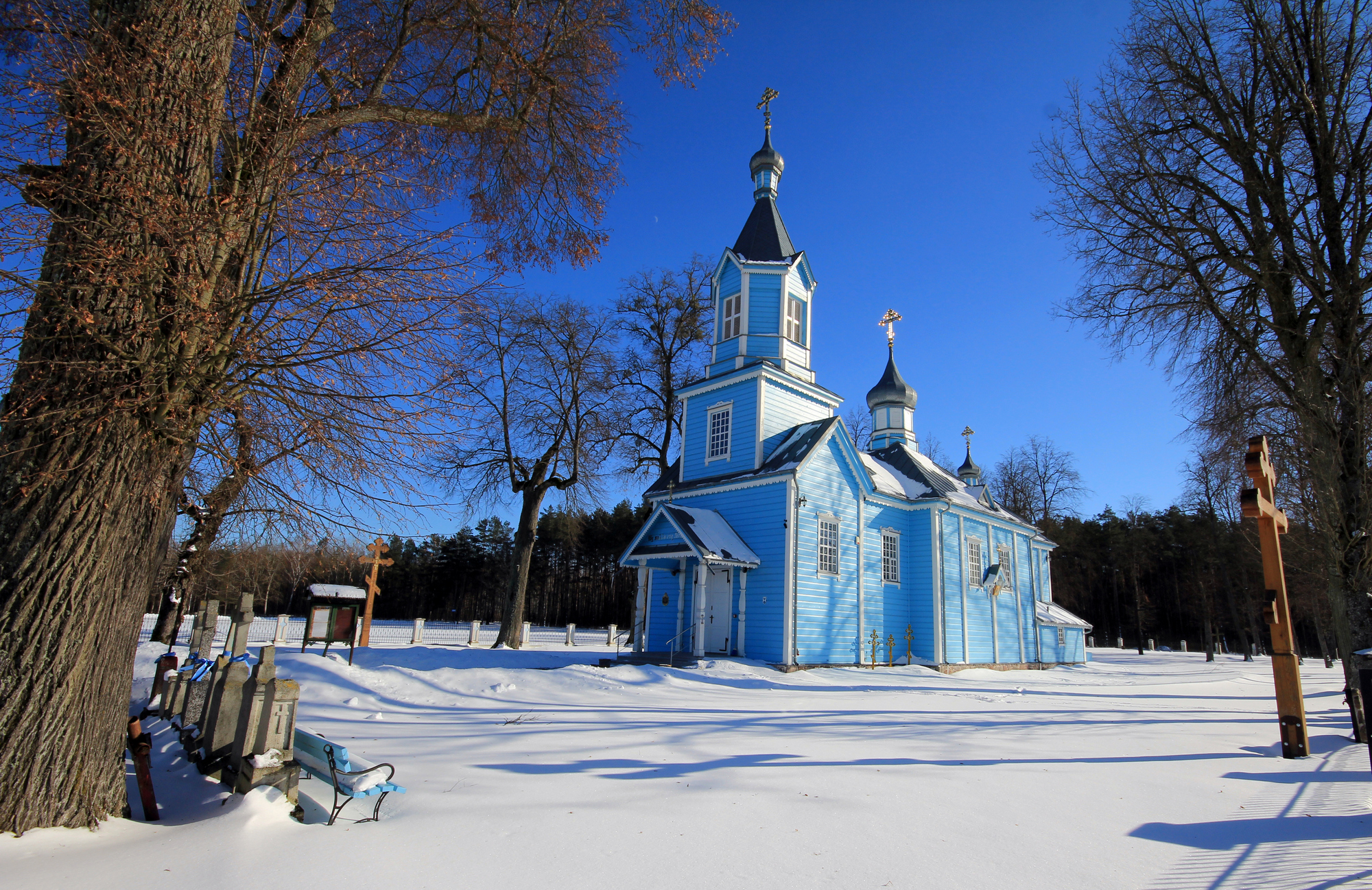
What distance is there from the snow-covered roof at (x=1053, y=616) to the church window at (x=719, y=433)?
48.0 feet

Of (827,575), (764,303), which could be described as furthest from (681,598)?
(764,303)

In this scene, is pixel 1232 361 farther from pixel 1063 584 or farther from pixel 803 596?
pixel 1063 584

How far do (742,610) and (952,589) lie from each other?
781cm

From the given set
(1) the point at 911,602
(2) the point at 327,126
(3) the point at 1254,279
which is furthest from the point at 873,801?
(1) the point at 911,602

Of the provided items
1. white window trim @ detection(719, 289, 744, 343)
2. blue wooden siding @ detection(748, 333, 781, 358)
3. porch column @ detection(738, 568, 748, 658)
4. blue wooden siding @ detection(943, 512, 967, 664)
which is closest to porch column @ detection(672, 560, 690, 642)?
porch column @ detection(738, 568, 748, 658)

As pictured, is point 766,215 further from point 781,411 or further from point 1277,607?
point 1277,607

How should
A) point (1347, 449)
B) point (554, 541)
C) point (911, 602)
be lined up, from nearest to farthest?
point (1347, 449), point (911, 602), point (554, 541)

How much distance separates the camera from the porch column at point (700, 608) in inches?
682

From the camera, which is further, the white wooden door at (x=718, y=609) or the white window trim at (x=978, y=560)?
the white window trim at (x=978, y=560)

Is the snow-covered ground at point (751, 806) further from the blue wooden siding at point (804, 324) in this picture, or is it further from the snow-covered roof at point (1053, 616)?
the snow-covered roof at point (1053, 616)

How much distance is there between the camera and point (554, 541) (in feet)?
211

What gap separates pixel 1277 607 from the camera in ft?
26.7

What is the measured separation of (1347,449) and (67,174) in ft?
44.8

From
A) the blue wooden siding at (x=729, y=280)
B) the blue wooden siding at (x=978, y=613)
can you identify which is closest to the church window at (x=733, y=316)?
the blue wooden siding at (x=729, y=280)
